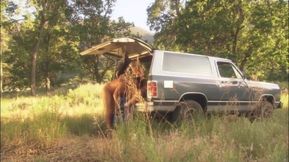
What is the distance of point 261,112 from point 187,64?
86.7 inches

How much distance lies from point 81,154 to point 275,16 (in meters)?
24.3

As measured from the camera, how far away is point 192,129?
9109mm

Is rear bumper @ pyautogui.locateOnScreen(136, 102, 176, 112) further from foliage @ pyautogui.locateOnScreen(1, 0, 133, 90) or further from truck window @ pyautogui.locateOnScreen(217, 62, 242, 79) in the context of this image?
foliage @ pyautogui.locateOnScreen(1, 0, 133, 90)

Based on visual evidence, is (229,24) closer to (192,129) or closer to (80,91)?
(80,91)

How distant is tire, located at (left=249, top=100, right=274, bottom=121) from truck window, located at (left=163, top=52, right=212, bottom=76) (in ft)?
4.67

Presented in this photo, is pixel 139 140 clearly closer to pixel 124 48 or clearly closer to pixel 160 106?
pixel 160 106

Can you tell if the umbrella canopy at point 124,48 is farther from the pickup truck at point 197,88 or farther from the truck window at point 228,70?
the truck window at point 228,70

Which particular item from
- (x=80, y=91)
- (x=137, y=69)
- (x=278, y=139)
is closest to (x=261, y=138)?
(x=278, y=139)

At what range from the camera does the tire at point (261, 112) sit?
37.3ft

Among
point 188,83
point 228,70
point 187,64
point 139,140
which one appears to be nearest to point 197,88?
point 188,83

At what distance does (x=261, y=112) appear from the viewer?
1139 centimetres

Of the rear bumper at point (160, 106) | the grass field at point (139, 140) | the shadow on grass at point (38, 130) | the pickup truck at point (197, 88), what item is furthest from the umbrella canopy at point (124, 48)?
the shadow on grass at point (38, 130)

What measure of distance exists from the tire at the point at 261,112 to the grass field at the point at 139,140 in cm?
38

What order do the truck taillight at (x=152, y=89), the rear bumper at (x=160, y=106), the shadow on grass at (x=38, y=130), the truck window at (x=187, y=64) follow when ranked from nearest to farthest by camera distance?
1. the shadow on grass at (x=38, y=130)
2. the rear bumper at (x=160, y=106)
3. the truck taillight at (x=152, y=89)
4. the truck window at (x=187, y=64)
